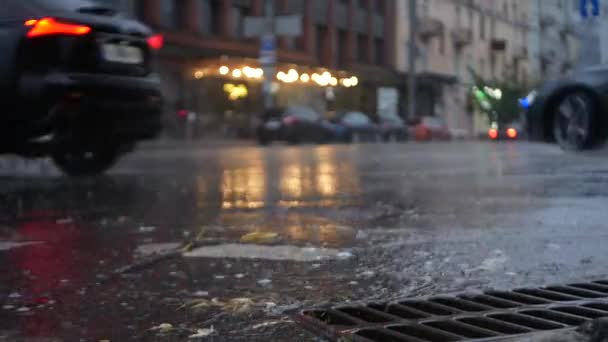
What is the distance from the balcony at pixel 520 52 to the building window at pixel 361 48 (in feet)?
30.9

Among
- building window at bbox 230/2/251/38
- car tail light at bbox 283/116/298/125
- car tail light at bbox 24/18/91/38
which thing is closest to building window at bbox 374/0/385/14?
building window at bbox 230/2/251/38

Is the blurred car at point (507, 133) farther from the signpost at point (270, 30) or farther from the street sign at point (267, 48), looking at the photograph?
the street sign at point (267, 48)

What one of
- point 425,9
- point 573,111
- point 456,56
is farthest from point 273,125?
point 456,56

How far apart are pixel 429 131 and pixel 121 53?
108ft

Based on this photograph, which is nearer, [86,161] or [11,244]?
[11,244]

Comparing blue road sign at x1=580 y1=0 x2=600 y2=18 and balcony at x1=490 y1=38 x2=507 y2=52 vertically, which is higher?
balcony at x1=490 y1=38 x2=507 y2=52

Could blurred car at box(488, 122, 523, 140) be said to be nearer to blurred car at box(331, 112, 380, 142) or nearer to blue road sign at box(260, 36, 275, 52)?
blurred car at box(331, 112, 380, 142)

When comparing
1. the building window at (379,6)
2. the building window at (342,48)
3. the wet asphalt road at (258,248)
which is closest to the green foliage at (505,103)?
the building window at (342,48)

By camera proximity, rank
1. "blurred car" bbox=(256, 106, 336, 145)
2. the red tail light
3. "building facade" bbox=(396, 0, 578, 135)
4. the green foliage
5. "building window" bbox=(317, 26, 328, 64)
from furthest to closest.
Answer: "building window" bbox=(317, 26, 328, 64) → "building facade" bbox=(396, 0, 578, 135) → the green foliage → "blurred car" bbox=(256, 106, 336, 145) → the red tail light

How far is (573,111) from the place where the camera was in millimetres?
10188

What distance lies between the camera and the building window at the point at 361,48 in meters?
48.9

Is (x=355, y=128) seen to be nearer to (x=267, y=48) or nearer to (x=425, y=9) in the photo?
(x=267, y=48)

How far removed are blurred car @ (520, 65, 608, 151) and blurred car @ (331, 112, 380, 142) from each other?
2136 cm

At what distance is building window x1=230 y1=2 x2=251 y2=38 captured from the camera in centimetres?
3825
